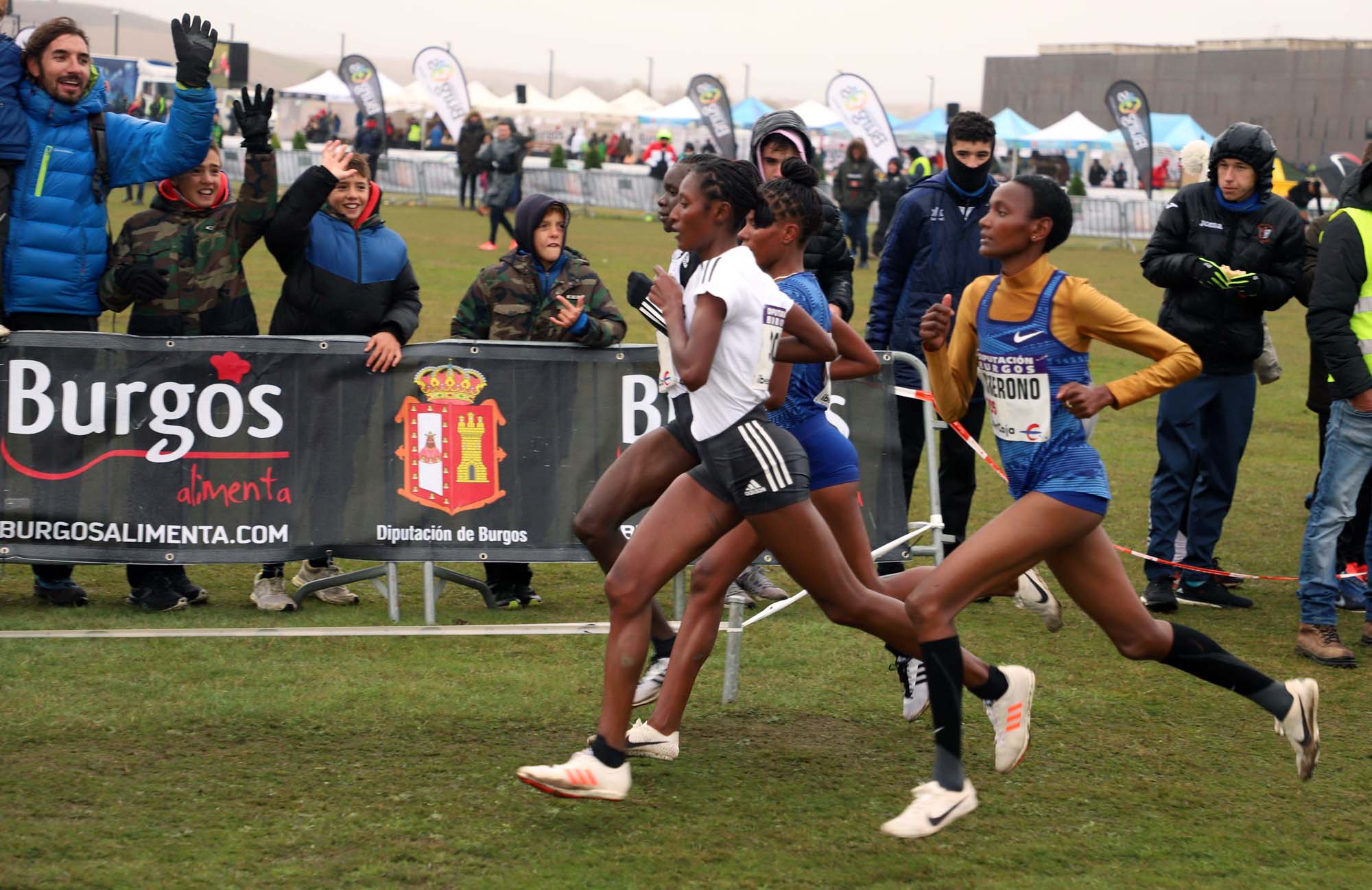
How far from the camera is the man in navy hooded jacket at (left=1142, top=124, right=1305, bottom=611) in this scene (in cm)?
742

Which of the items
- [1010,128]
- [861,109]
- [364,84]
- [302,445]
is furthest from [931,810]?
[1010,128]

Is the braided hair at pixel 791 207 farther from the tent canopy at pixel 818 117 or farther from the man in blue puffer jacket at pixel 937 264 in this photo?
the tent canopy at pixel 818 117

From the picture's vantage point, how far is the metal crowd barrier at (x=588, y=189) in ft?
120

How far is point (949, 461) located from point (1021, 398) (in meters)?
2.91

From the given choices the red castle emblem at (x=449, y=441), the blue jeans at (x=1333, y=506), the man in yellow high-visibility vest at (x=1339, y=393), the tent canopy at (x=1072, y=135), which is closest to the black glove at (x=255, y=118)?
the red castle emblem at (x=449, y=441)

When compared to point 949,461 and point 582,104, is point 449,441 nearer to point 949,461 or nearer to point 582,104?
point 949,461

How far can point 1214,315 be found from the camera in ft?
→ 25.0

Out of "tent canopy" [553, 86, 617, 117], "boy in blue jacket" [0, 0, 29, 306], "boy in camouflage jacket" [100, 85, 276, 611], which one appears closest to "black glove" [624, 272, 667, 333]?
"boy in camouflage jacket" [100, 85, 276, 611]

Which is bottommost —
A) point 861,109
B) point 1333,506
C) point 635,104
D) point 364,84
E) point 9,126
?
point 1333,506

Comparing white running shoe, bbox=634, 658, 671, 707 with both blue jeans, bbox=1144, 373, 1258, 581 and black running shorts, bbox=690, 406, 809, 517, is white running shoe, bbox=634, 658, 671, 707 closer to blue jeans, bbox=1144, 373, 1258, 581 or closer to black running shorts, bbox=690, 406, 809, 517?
black running shorts, bbox=690, 406, 809, 517

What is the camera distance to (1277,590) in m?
8.15

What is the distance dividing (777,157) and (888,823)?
133 inches

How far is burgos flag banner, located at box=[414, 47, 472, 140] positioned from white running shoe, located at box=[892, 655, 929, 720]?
34.8m

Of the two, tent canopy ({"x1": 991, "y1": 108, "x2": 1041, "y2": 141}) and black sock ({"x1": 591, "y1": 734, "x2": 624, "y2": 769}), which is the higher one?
tent canopy ({"x1": 991, "y1": 108, "x2": 1041, "y2": 141})
